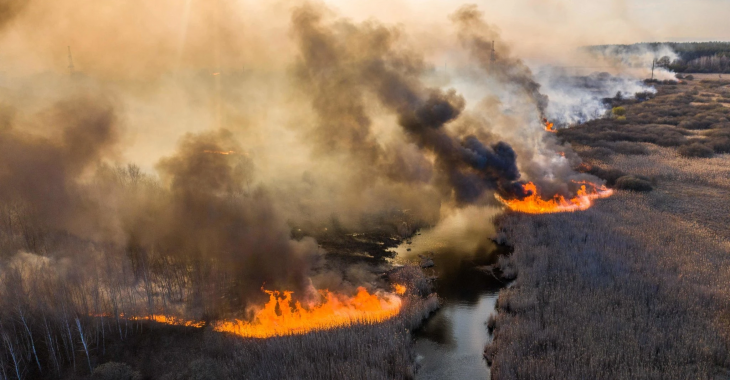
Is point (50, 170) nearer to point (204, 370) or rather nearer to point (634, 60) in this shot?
point (204, 370)

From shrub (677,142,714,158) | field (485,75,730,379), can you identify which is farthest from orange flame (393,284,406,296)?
shrub (677,142,714,158)

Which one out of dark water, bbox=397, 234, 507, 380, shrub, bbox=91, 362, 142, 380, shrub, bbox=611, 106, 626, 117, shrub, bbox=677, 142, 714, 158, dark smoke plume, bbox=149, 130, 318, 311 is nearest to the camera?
shrub, bbox=91, 362, 142, 380

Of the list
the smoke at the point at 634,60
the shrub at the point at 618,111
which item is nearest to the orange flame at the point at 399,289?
the shrub at the point at 618,111

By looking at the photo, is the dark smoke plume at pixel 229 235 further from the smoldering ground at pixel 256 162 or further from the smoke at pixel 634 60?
the smoke at pixel 634 60

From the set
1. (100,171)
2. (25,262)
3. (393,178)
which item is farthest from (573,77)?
(25,262)

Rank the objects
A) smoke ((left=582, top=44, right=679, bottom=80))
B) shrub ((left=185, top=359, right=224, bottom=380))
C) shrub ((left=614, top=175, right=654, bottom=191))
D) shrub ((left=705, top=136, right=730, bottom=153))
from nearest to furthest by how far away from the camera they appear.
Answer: shrub ((left=185, top=359, right=224, bottom=380)), shrub ((left=614, top=175, right=654, bottom=191)), shrub ((left=705, top=136, right=730, bottom=153)), smoke ((left=582, top=44, right=679, bottom=80))

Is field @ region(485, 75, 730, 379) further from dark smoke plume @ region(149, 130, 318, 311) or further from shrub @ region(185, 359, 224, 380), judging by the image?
dark smoke plume @ region(149, 130, 318, 311)

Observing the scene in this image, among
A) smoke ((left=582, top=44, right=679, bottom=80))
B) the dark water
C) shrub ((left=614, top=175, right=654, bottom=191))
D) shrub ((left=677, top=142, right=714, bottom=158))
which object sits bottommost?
the dark water
